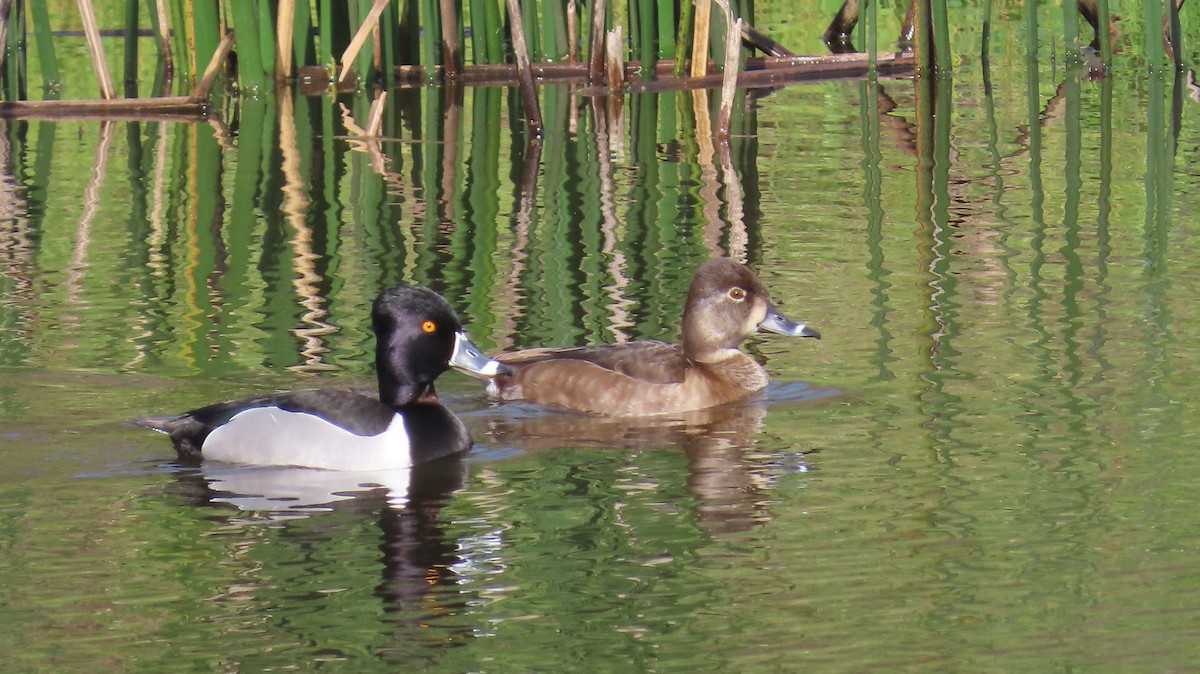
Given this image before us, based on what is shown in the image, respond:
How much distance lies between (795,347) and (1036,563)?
398 cm

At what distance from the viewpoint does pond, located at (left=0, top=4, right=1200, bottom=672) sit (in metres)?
5.96

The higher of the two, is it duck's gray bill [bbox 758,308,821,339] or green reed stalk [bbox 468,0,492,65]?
green reed stalk [bbox 468,0,492,65]

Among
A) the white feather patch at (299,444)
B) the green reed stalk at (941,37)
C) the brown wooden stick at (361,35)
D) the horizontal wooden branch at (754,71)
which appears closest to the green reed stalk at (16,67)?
the brown wooden stick at (361,35)

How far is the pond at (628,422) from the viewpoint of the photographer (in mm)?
5961

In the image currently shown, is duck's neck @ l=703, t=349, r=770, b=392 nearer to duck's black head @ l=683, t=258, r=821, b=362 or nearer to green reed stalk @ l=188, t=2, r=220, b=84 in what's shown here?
duck's black head @ l=683, t=258, r=821, b=362

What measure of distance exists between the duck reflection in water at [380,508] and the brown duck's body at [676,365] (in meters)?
1.08

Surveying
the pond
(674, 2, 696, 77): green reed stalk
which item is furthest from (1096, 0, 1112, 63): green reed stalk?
(674, 2, 696, 77): green reed stalk

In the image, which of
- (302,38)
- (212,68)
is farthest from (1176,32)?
(212,68)

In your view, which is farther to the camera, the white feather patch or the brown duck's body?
the brown duck's body

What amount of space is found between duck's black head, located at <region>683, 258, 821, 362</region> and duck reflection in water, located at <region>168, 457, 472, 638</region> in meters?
1.93

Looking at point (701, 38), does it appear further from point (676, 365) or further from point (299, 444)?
point (299, 444)

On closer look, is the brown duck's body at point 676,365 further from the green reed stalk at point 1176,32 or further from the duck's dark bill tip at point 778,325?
the green reed stalk at point 1176,32

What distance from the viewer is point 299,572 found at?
6.48 meters

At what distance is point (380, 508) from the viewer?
7.47m
